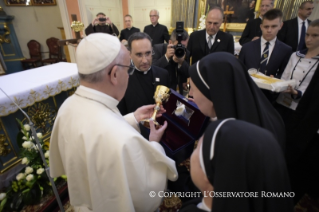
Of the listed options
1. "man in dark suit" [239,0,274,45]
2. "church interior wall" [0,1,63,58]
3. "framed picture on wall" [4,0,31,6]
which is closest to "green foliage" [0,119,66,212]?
"man in dark suit" [239,0,274,45]

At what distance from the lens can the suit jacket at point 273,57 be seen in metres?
2.61

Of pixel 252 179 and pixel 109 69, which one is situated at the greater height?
pixel 109 69

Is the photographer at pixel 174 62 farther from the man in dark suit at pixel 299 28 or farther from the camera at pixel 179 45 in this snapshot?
the man in dark suit at pixel 299 28

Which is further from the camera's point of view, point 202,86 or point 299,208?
point 299,208

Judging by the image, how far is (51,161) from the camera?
139 cm

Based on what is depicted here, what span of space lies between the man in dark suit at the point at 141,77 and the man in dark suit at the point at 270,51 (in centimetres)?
154

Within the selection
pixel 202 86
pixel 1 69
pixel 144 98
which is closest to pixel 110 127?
pixel 202 86

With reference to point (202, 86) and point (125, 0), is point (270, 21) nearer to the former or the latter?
point (202, 86)

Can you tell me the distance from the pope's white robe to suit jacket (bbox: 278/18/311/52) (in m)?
3.94

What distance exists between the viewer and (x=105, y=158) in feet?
3.25

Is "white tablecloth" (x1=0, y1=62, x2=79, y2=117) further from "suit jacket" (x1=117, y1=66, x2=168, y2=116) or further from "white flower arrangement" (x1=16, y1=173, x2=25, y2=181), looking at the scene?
"suit jacket" (x1=117, y1=66, x2=168, y2=116)

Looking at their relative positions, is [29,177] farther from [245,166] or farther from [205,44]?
[205,44]

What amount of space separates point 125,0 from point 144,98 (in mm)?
7703

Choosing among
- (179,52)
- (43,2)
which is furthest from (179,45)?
(43,2)
